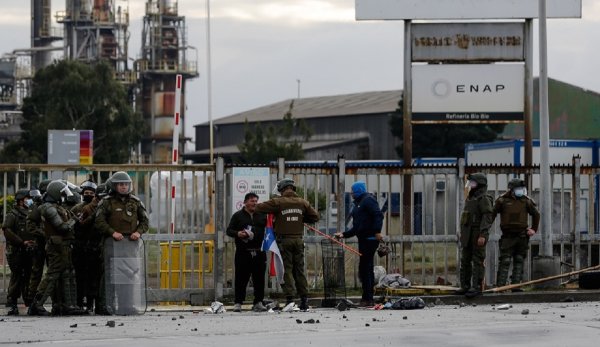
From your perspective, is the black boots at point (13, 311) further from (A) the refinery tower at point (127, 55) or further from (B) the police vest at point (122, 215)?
(A) the refinery tower at point (127, 55)

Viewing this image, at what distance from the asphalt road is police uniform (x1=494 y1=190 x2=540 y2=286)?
2.34 metres

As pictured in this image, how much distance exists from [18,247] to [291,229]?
3831 mm

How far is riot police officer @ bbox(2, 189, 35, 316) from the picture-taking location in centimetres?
1905

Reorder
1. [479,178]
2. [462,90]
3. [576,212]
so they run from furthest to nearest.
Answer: [462,90] < [576,212] < [479,178]

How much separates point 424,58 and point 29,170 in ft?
26.7

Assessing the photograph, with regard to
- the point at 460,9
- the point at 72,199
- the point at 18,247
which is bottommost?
the point at 18,247

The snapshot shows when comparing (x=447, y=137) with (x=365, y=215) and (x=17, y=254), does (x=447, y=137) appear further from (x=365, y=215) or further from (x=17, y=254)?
(x=17, y=254)

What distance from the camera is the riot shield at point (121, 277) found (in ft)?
60.0

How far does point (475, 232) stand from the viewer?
20.4 meters

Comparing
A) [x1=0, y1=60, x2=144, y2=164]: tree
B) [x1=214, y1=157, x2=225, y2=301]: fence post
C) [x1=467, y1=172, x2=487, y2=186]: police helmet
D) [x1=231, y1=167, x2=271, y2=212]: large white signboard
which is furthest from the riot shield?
[x1=0, y1=60, x2=144, y2=164]: tree

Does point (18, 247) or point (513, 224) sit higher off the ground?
point (513, 224)

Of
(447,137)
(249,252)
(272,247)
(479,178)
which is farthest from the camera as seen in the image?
(447,137)

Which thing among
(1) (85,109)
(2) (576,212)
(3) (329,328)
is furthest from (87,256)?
(1) (85,109)

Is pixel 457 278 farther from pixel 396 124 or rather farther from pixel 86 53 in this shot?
pixel 86 53
